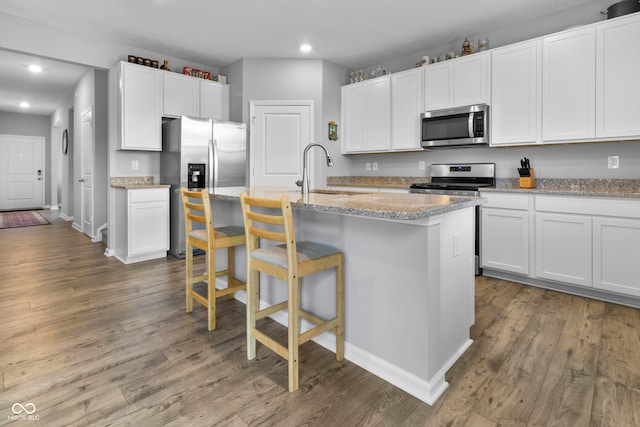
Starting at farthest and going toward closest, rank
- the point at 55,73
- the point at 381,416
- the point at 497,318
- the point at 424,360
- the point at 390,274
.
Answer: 1. the point at 55,73
2. the point at 497,318
3. the point at 390,274
4. the point at 424,360
5. the point at 381,416

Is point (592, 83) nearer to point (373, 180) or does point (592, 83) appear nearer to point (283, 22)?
point (373, 180)

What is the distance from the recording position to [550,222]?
3.04m

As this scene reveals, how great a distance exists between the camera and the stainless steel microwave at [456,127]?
3.65 metres

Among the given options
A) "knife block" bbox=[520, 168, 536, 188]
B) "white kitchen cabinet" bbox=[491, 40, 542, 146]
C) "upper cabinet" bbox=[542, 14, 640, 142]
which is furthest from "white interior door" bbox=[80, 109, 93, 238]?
"upper cabinet" bbox=[542, 14, 640, 142]

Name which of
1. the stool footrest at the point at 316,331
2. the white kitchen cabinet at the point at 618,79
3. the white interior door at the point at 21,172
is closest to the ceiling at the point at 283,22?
the white kitchen cabinet at the point at 618,79

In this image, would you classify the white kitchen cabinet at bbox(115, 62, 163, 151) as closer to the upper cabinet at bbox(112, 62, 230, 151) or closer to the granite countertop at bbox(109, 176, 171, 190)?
the upper cabinet at bbox(112, 62, 230, 151)

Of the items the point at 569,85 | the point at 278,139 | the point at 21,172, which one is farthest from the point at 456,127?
the point at 21,172

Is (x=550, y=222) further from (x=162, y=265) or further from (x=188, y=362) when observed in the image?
(x=162, y=265)

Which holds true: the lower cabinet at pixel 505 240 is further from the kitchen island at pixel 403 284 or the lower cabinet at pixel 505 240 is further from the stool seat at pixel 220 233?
the stool seat at pixel 220 233

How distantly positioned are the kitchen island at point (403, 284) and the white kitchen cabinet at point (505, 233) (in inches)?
59.3

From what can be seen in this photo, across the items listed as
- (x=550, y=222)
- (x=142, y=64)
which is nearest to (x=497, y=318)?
(x=550, y=222)

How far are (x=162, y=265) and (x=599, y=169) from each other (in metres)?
4.54

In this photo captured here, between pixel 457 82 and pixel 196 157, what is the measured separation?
3174 mm

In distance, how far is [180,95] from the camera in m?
4.53
